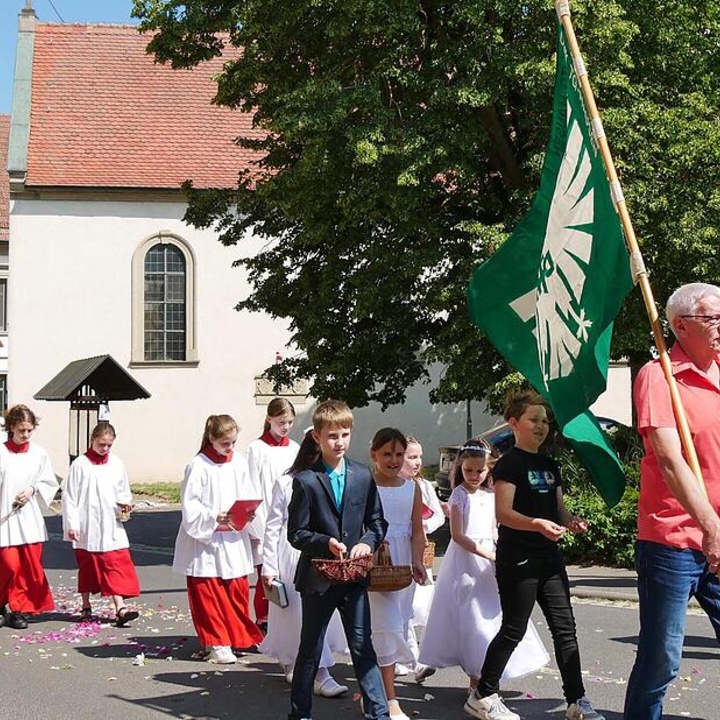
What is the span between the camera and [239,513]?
8.78 m

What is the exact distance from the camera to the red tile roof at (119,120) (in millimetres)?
33562

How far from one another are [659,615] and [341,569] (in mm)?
1671

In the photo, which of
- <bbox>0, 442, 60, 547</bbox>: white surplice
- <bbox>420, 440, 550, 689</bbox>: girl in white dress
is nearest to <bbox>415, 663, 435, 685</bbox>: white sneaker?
<bbox>420, 440, 550, 689</bbox>: girl in white dress

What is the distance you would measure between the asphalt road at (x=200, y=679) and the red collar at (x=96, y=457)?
1375 millimetres

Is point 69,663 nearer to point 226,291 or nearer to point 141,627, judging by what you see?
point 141,627

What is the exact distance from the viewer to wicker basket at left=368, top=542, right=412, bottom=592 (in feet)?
21.7

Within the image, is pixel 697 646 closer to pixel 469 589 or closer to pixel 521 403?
pixel 469 589

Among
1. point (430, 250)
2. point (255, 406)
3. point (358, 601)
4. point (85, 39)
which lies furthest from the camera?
point (85, 39)

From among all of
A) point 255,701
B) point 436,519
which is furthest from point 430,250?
point 255,701

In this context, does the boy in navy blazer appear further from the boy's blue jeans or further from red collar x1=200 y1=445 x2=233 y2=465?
red collar x1=200 y1=445 x2=233 y2=465

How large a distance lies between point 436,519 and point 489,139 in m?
9.51

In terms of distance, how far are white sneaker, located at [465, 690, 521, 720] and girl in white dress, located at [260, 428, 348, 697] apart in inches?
43.2

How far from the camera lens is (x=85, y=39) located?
36875mm

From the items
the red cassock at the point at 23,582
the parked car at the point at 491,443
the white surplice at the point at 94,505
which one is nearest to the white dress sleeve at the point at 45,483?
the white surplice at the point at 94,505
